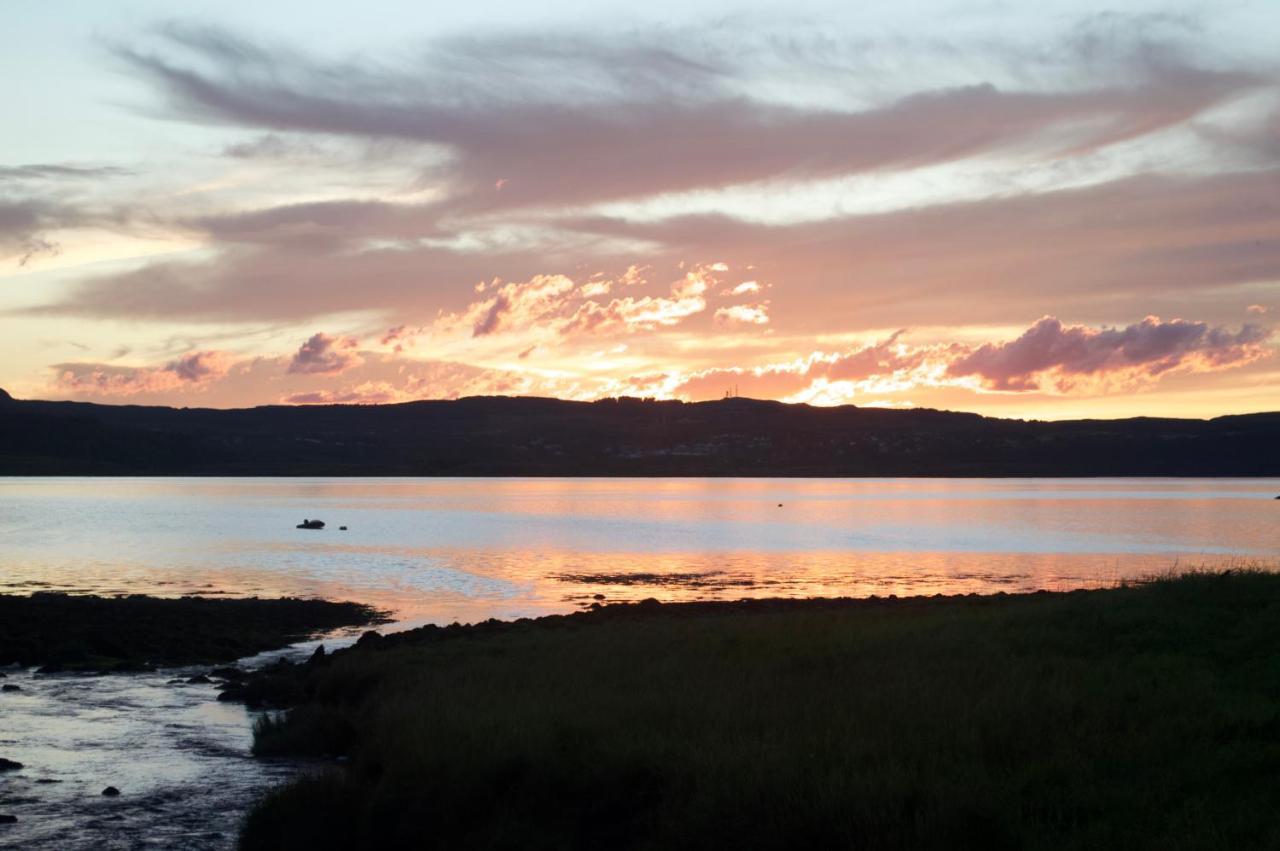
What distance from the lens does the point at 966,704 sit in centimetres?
1505

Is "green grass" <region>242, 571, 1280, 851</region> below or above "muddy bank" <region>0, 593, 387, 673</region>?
above

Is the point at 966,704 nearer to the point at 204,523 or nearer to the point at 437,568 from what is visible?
the point at 437,568

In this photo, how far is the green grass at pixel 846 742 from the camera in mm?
11406

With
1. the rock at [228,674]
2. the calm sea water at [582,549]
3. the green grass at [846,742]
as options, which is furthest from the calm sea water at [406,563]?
the green grass at [846,742]

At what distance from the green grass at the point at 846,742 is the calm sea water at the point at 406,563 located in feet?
8.40

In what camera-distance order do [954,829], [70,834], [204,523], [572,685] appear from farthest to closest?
1. [204,523]
2. [572,685]
3. [70,834]
4. [954,829]

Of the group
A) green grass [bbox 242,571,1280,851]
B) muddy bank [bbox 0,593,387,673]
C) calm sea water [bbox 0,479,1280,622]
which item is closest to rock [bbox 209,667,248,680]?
muddy bank [bbox 0,593,387,673]

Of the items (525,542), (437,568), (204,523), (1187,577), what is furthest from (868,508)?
(1187,577)

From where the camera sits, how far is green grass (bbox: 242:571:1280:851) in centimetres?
1141

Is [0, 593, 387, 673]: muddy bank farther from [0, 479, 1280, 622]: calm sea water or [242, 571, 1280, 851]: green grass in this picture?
[242, 571, 1280, 851]: green grass

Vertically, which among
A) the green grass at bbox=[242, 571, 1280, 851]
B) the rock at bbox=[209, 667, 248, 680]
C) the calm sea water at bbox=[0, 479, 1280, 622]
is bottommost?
the calm sea water at bbox=[0, 479, 1280, 622]

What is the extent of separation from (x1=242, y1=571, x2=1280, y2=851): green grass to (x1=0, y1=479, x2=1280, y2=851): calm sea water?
2.56 m

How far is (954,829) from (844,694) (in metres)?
5.59

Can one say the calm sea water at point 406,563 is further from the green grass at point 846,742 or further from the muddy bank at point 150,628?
the green grass at point 846,742
